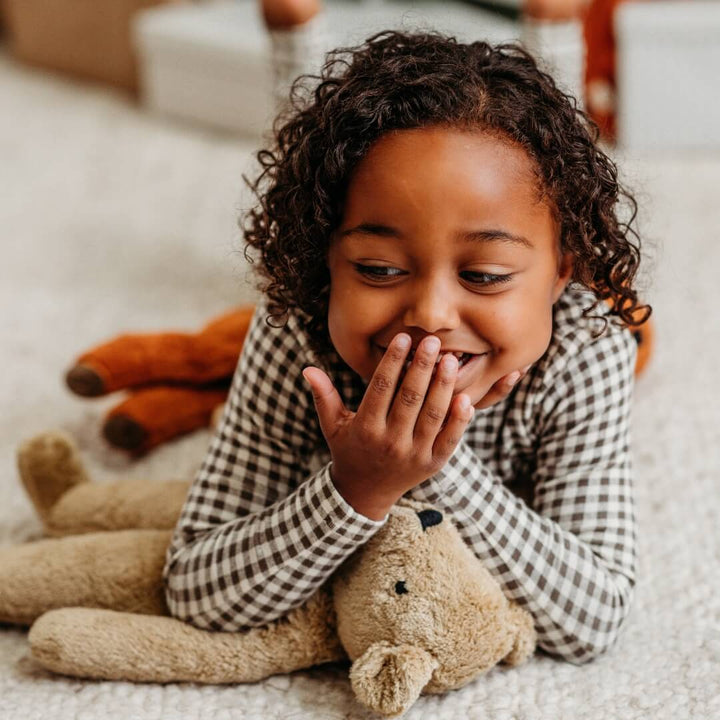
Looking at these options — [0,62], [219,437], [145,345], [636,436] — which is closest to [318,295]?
[219,437]

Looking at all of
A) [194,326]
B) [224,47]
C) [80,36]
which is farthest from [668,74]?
[80,36]

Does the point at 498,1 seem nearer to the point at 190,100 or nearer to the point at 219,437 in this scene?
the point at 190,100

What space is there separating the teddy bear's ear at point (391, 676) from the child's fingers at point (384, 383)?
0.56ft

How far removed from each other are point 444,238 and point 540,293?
0.32 ft

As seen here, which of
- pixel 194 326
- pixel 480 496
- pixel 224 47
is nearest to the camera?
pixel 480 496

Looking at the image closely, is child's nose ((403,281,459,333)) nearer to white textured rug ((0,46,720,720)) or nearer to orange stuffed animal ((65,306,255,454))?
white textured rug ((0,46,720,720))

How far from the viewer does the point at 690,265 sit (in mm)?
1539

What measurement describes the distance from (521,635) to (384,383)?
0.25 metres

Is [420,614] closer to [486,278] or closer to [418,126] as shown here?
[486,278]

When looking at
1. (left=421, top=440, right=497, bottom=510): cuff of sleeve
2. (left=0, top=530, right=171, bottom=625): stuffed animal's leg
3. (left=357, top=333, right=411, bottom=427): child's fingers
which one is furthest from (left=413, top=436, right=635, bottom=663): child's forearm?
(left=0, top=530, right=171, bottom=625): stuffed animal's leg

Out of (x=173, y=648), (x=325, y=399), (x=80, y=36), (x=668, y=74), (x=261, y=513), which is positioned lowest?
(x=173, y=648)

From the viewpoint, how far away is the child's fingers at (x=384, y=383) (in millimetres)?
685

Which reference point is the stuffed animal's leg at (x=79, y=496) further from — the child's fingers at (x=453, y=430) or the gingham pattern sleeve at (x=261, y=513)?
the child's fingers at (x=453, y=430)

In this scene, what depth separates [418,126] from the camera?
709 mm
